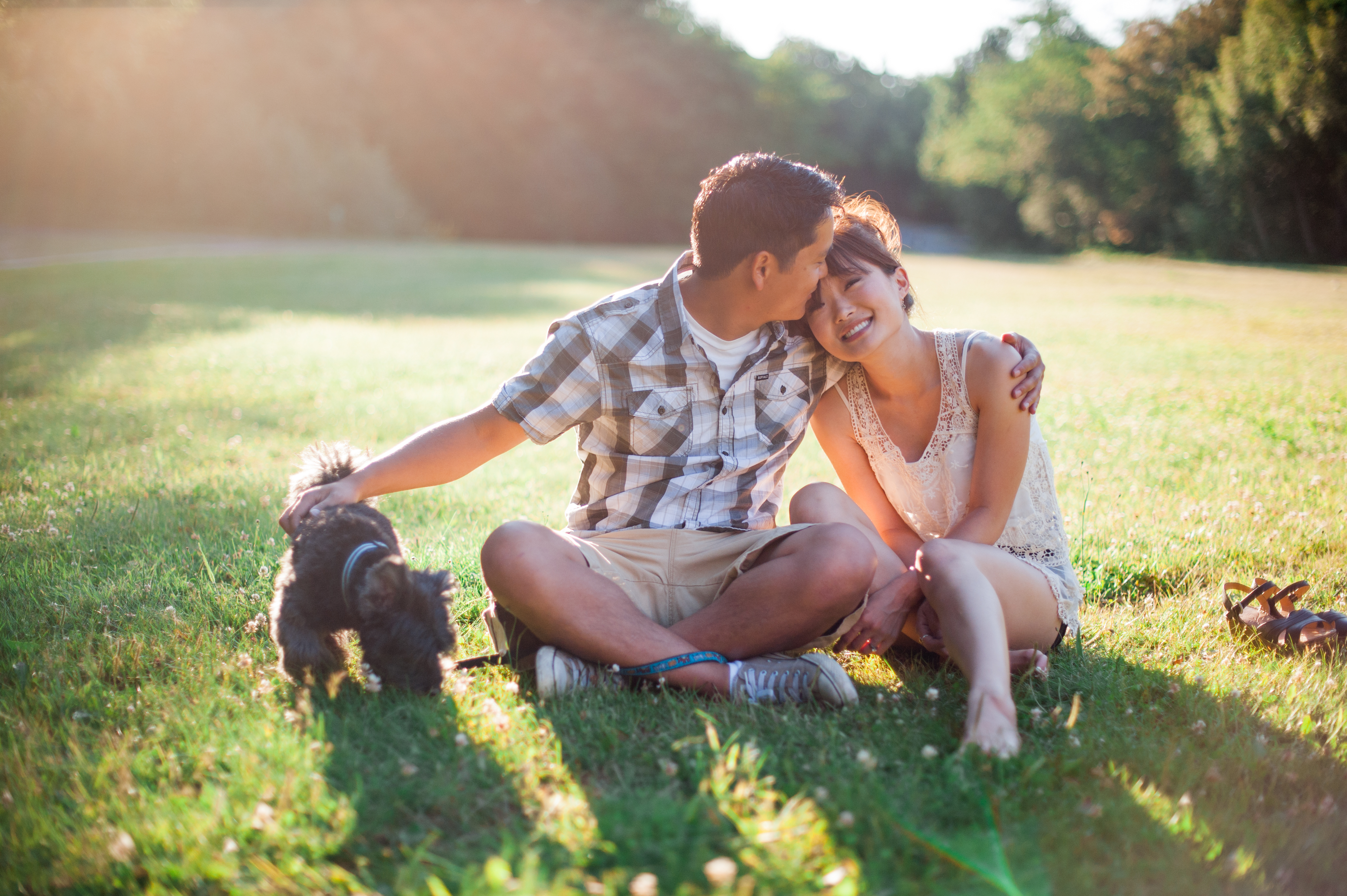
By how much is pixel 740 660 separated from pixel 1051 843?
3.87 feet

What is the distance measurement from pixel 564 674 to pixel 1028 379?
1.98 m

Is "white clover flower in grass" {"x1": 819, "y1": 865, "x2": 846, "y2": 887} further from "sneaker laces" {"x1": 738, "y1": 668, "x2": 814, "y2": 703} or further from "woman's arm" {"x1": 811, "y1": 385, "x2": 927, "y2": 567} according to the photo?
"woman's arm" {"x1": 811, "y1": 385, "x2": 927, "y2": 567}

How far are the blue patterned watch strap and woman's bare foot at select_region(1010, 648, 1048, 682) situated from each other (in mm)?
1044

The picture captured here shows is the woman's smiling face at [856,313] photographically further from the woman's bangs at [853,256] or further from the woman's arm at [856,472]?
the woman's arm at [856,472]

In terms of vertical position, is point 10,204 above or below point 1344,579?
above

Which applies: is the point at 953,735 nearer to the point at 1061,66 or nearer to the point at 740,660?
the point at 740,660

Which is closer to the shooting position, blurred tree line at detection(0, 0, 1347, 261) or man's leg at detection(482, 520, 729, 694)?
man's leg at detection(482, 520, 729, 694)

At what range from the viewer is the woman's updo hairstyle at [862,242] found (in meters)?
3.20

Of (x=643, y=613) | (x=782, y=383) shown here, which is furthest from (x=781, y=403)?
(x=643, y=613)

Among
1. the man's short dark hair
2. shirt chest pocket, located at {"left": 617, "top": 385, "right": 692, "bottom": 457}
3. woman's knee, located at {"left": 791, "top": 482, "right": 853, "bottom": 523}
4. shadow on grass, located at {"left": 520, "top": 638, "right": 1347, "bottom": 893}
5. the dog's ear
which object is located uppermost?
the man's short dark hair

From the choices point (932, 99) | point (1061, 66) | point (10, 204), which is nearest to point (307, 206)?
point (10, 204)

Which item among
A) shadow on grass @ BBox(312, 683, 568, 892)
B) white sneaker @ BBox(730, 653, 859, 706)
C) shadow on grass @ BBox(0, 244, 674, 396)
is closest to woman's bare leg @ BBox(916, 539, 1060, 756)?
white sneaker @ BBox(730, 653, 859, 706)

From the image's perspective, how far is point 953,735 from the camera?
2.60 meters

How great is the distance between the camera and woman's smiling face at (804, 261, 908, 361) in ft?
10.4
